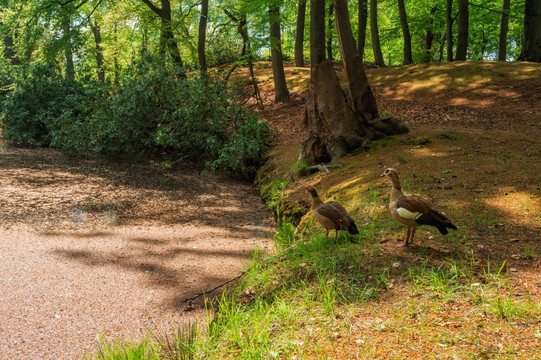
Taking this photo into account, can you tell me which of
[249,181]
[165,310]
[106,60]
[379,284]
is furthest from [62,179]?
[106,60]

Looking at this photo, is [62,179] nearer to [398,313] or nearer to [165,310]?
[165,310]

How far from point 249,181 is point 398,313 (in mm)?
8785

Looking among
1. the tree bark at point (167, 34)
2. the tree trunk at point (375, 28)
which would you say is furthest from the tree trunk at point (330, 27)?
the tree bark at point (167, 34)

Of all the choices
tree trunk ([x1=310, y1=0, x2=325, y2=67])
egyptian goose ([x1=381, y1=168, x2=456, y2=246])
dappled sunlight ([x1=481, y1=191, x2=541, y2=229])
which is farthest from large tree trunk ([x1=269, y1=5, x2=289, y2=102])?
egyptian goose ([x1=381, y1=168, x2=456, y2=246])

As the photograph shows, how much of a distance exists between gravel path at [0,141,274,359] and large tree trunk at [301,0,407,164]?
1969 mm

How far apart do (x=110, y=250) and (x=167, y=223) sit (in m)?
1.55

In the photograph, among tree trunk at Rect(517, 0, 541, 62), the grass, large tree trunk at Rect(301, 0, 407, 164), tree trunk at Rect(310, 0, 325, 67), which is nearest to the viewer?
the grass

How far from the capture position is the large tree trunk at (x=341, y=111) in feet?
29.7

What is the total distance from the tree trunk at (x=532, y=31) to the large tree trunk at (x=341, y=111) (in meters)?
9.08

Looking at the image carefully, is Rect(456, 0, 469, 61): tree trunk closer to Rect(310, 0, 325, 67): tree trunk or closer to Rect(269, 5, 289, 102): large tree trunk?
Rect(310, 0, 325, 67): tree trunk

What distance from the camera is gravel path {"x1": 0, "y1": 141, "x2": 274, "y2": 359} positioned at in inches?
175

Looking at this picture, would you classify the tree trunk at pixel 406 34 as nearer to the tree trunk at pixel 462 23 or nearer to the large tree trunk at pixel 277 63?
the tree trunk at pixel 462 23

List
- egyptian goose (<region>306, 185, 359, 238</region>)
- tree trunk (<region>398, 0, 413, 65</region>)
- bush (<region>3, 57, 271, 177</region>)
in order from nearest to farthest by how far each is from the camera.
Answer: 1. egyptian goose (<region>306, 185, 359, 238</region>)
2. bush (<region>3, 57, 271, 177</region>)
3. tree trunk (<region>398, 0, 413, 65</region>)

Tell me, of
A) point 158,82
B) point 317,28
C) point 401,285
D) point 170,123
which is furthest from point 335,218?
point 317,28
